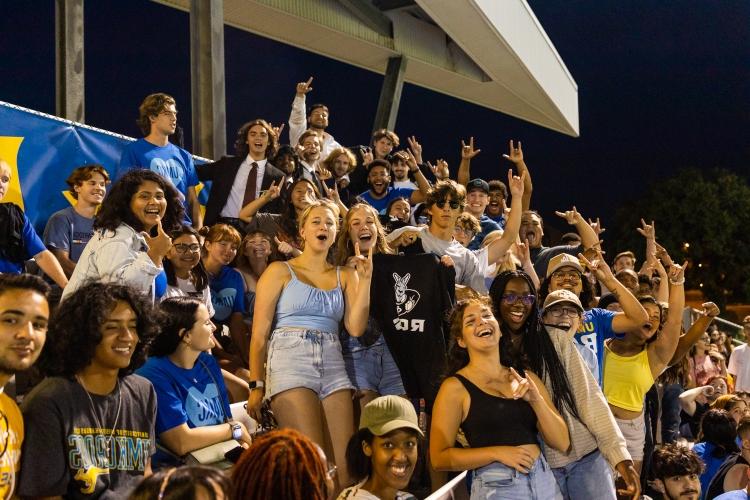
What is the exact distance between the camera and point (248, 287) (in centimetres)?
590

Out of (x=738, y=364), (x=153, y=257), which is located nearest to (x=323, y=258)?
(x=153, y=257)

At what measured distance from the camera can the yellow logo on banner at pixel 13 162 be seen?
5664 millimetres

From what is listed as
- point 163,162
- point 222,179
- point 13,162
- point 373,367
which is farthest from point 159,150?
point 373,367

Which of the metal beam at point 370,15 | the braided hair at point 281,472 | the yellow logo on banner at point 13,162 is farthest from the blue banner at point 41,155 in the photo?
the metal beam at point 370,15

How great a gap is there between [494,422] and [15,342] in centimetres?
199

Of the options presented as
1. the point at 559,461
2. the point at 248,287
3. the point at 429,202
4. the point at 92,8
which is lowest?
the point at 559,461

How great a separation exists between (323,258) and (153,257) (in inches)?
37.1

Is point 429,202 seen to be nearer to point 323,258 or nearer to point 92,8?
point 323,258

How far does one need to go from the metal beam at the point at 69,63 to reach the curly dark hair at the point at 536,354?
5193mm

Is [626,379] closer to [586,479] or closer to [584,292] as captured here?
[584,292]

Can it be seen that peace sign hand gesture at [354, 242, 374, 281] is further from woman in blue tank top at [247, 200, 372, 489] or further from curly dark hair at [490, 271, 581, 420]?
curly dark hair at [490, 271, 581, 420]

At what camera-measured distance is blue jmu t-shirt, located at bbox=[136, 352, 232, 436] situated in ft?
11.5

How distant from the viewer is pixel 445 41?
16.7 metres

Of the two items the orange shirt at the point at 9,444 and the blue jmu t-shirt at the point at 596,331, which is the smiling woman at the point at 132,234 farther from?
the blue jmu t-shirt at the point at 596,331
